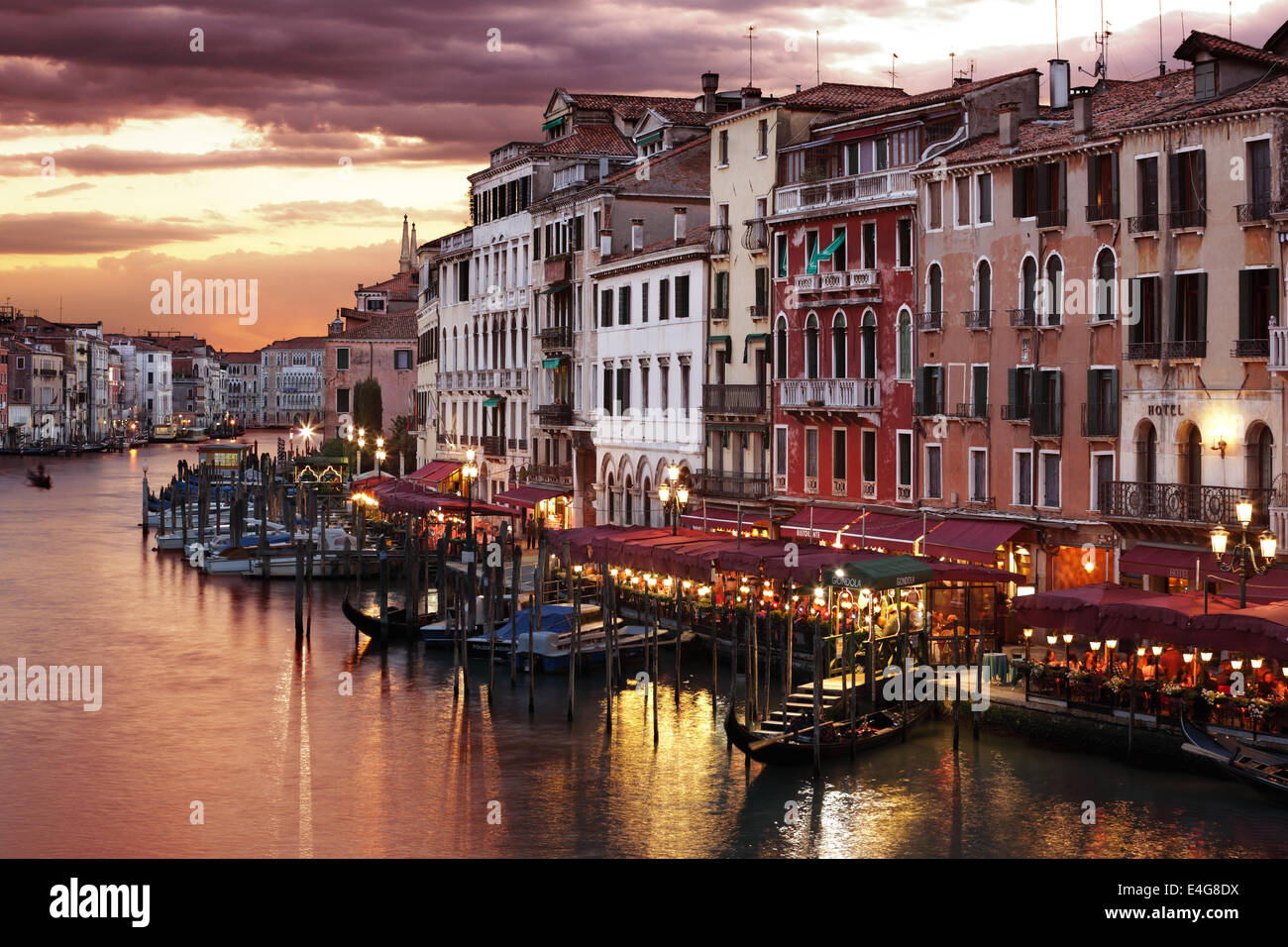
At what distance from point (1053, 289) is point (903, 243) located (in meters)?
4.85

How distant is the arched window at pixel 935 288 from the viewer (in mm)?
36500

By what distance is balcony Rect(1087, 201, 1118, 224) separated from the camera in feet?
104

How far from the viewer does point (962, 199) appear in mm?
35688

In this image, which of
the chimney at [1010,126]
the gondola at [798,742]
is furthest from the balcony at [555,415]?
the gondola at [798,742]

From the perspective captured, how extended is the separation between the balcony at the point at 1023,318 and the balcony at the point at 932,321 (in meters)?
2.23

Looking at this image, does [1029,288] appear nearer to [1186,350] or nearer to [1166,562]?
[1186,350]

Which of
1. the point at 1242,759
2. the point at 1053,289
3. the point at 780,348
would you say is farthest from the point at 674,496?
the point at 1242,759

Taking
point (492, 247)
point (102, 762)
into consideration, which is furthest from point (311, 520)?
point (102, 762)

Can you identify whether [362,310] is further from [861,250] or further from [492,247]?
[861,250]

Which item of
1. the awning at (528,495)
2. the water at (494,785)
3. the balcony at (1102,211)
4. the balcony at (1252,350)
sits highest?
the balcony at (1102,211)

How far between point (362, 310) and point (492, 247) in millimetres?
42273

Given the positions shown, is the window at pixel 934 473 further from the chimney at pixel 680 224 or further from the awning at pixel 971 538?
the chimney at pixel 680 224

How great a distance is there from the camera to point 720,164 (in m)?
44.9

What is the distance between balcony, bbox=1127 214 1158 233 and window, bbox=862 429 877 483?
29.1 ft
